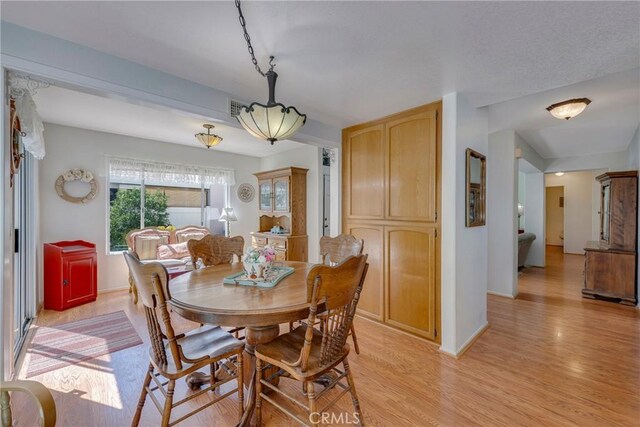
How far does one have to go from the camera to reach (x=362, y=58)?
6.49ft

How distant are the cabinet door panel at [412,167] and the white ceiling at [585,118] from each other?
101 cm

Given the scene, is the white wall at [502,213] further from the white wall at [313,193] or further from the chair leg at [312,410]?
the chair leg at [312,410]

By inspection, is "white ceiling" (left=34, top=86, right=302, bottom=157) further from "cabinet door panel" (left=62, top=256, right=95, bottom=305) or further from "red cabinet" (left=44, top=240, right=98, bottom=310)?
"cabinet door panel" (left=62, top=256, right=95, bottom=305)

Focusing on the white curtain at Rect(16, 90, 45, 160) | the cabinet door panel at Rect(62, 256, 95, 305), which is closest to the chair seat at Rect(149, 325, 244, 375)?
the white curtain at Rect(16, 90, 45, 160)

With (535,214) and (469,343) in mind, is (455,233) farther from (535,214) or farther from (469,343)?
(535,214)

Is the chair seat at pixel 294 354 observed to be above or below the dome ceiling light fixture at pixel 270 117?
below

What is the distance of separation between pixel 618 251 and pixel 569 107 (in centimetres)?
267

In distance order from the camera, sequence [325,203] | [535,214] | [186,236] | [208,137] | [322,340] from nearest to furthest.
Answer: [322,340]
[208,137]
[186,236]
[325,203]
[535,214]

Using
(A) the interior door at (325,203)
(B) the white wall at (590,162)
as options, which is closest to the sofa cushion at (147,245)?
(A) the interior door at (325,203)

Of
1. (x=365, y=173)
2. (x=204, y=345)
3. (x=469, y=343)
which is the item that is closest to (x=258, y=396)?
(x=204, y=345)

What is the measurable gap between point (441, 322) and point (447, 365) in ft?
1.28

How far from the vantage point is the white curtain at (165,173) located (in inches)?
175

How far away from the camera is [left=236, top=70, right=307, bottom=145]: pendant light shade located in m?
1.78

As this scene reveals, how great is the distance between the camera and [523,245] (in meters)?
5.60
